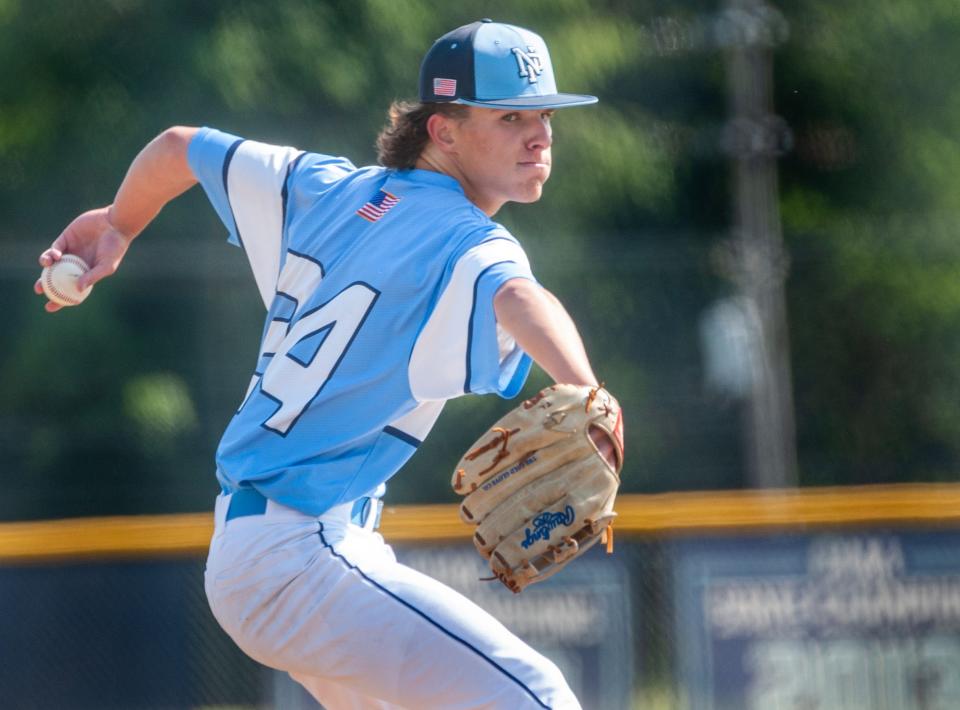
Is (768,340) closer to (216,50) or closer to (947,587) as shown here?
(947,587)

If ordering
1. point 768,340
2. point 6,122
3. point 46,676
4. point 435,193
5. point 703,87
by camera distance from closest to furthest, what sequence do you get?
point 435,193
point 46,676
point 768,340
point 6,122
point 703,87

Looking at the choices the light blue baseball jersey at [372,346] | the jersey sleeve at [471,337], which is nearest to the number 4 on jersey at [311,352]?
the light blue baseball jersey at [372,346]

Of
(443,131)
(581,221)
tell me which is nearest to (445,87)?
(443,131)

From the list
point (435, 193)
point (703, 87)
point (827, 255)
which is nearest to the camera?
point (435, 193)

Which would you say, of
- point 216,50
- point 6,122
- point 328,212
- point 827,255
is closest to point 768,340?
point 827,255

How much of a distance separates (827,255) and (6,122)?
5.50 meters

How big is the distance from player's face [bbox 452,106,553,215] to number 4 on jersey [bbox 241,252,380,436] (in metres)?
0.36

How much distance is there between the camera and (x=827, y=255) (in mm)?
9398

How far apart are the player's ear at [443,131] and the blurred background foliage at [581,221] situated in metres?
5.56

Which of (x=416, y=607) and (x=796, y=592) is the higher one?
(x=416, y=607)

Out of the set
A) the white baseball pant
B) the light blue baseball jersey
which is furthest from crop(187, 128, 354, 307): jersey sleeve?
the white baseball pant

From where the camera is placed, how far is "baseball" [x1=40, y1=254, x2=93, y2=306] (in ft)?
9.84

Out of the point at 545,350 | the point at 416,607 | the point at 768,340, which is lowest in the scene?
the point at 768,340

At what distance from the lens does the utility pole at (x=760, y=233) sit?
28.3ft
